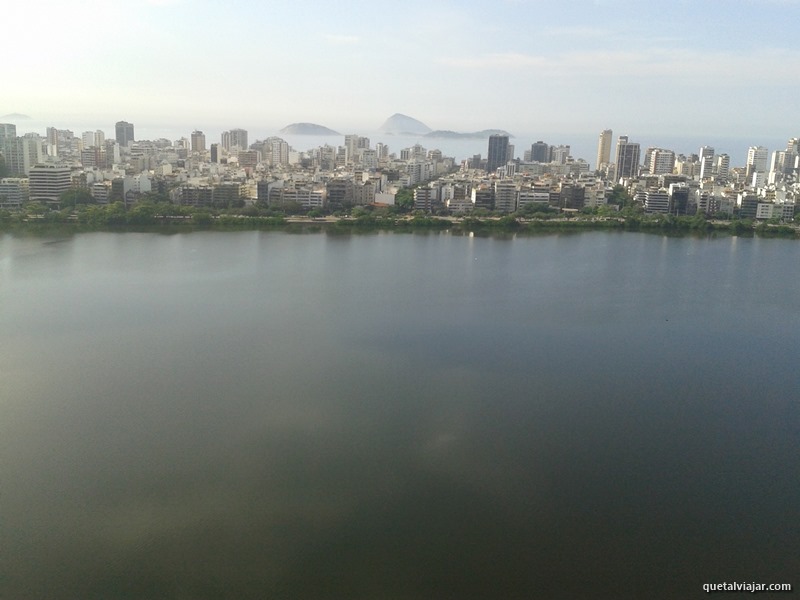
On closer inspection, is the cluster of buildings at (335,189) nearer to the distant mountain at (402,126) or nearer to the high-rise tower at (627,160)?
the high-rise tower at (627,160)

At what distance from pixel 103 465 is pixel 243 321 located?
Answer: 1.86 metres

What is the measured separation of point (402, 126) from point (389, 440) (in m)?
67.4

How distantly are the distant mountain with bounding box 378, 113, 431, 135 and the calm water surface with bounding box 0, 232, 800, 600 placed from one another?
63.4 metres

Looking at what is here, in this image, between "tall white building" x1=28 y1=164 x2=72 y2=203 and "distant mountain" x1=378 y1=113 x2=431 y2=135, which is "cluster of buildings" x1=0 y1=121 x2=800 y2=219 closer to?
"tall white building" x1=28 y1=164 x2=72 y2=203

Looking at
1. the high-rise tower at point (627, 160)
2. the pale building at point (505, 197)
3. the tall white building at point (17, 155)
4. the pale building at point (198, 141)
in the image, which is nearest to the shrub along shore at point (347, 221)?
the pale building at point (505, 197)

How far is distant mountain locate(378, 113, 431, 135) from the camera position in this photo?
67.7 m

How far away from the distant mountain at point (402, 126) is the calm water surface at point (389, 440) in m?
63.4

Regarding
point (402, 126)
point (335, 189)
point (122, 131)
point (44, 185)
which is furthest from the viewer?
point (402, 126)

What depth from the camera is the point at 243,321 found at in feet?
14.7

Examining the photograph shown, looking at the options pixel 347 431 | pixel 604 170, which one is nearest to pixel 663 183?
pixel 604 170

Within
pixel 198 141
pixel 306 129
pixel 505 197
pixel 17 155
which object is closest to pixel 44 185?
pixel 17 155

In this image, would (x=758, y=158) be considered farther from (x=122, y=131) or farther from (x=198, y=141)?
(x=122, y=131)

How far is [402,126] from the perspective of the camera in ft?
224

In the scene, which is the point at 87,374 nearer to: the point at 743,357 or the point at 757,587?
the point at 757,587
